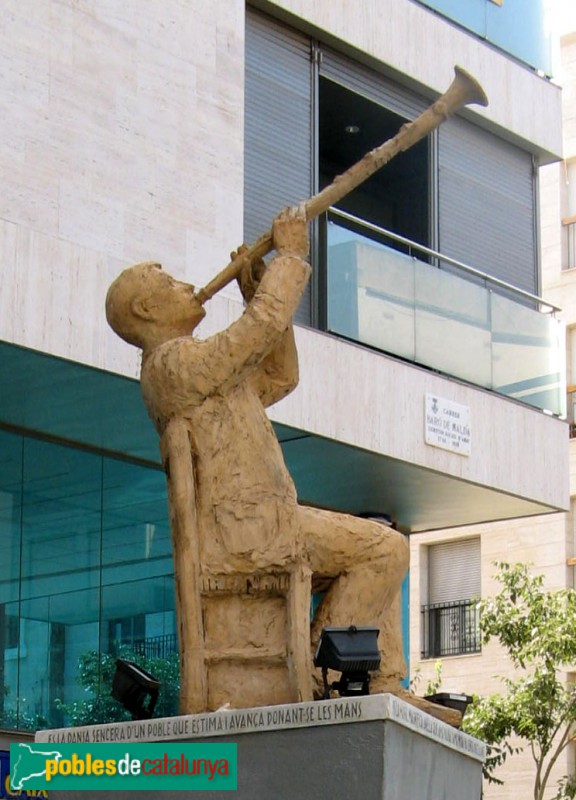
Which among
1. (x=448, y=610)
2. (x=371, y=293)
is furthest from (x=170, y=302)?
(x=448, y=610)

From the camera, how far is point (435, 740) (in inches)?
396

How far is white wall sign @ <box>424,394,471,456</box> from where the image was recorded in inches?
720

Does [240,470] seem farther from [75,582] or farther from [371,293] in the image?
[371,293]

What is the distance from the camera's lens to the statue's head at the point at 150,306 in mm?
10836

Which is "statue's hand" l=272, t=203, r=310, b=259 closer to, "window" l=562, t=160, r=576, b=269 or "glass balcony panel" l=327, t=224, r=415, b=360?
"glass balcony panel" l=327, t=224, r=415, b=360

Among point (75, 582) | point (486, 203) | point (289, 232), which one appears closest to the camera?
point (289, 232)

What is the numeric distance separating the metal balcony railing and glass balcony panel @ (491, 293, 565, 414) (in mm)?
17093

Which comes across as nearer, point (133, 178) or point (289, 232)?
point (289, 232)

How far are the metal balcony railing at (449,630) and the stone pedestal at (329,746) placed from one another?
87.8 feet

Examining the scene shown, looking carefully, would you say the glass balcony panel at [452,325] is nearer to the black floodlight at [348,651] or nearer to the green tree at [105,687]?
the green tree at [105,687]

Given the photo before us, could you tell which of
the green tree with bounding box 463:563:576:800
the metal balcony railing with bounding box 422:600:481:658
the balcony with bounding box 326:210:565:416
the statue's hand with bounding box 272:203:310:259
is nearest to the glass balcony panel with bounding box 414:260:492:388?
the balcony with bounding box 326:210:565:416

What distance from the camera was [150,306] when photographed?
10.8m

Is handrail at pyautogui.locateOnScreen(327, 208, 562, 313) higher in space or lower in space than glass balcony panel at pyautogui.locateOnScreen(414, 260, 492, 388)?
higher

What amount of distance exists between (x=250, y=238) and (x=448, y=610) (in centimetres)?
2031
